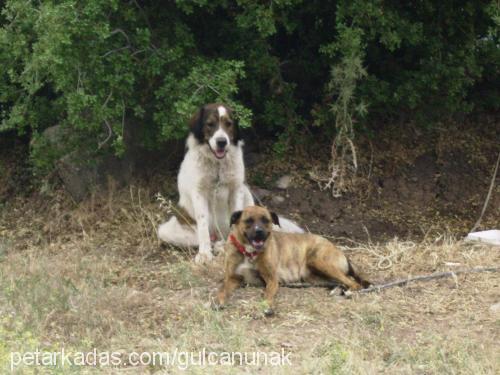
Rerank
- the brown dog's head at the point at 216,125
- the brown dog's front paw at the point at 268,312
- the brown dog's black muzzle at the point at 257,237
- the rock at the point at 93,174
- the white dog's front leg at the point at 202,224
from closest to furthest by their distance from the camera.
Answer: the brown dog's front paw at the point at 268,312, the brown dog's black muzzle at the point at 257,237, the brown dog's head at the point at 216,125, the white dog's front leg at the point at 202,224, the rock at the point at 93,174

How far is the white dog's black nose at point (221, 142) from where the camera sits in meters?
9.41

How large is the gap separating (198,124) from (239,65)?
0.86 meters

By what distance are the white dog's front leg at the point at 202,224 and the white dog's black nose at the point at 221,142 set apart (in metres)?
0.74

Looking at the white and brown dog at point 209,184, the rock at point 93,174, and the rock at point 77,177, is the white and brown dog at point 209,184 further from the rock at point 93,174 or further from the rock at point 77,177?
the rock at point 77,177

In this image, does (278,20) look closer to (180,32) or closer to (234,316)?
(180,32)

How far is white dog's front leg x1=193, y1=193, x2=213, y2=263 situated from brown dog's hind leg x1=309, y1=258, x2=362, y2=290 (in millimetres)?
1631

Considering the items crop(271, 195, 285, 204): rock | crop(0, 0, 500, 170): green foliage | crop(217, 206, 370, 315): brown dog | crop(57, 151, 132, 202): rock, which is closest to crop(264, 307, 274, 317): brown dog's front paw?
crop(217, 206, 370, 315): brown dog

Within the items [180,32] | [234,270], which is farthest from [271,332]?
[180,32]

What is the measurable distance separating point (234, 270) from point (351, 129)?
3.96m

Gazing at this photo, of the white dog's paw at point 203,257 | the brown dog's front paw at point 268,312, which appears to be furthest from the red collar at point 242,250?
the white dog's paw at point 203,257

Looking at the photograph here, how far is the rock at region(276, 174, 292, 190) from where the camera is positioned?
12.0m

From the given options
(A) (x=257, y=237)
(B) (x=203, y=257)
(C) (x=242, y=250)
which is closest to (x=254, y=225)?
(A) (x=257, y=237)

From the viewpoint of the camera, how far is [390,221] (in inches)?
455

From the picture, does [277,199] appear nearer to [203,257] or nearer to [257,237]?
[203,257]
